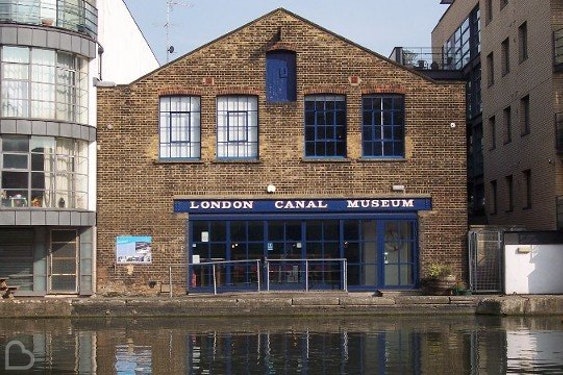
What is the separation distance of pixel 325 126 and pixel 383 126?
Answer: 1.85 meters

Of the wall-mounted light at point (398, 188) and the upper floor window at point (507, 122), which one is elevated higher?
the upper floor window at point (507, 122)

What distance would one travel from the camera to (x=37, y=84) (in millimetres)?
29109

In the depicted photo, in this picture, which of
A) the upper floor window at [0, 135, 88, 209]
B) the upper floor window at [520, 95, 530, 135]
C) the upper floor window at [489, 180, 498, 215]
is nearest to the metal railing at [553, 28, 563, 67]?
the upper floor window at [520, 95, 530, 135]

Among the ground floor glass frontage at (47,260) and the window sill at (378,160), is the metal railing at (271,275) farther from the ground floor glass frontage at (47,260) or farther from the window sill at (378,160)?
the ground floor glass frontage at (47,260)

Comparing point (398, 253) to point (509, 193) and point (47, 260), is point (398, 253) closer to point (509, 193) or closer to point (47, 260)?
point (509, 193)

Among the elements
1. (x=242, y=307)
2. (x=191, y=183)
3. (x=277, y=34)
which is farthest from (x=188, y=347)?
(x=277, y=34)

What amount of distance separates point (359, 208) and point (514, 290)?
211 inches

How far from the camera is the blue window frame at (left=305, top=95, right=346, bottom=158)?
3091 centimetres

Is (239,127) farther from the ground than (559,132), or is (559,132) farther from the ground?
(239,127)

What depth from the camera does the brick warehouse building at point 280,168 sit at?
30281 millimetres

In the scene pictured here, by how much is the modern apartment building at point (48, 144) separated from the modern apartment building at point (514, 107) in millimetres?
14973

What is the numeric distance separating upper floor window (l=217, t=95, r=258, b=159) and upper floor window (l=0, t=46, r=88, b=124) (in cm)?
470

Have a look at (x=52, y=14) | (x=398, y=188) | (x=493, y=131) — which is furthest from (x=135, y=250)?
(x=493, y=131)

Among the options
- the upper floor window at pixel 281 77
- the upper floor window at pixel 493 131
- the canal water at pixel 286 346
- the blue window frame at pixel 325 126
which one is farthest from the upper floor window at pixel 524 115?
the canal water at pixel 286 346
